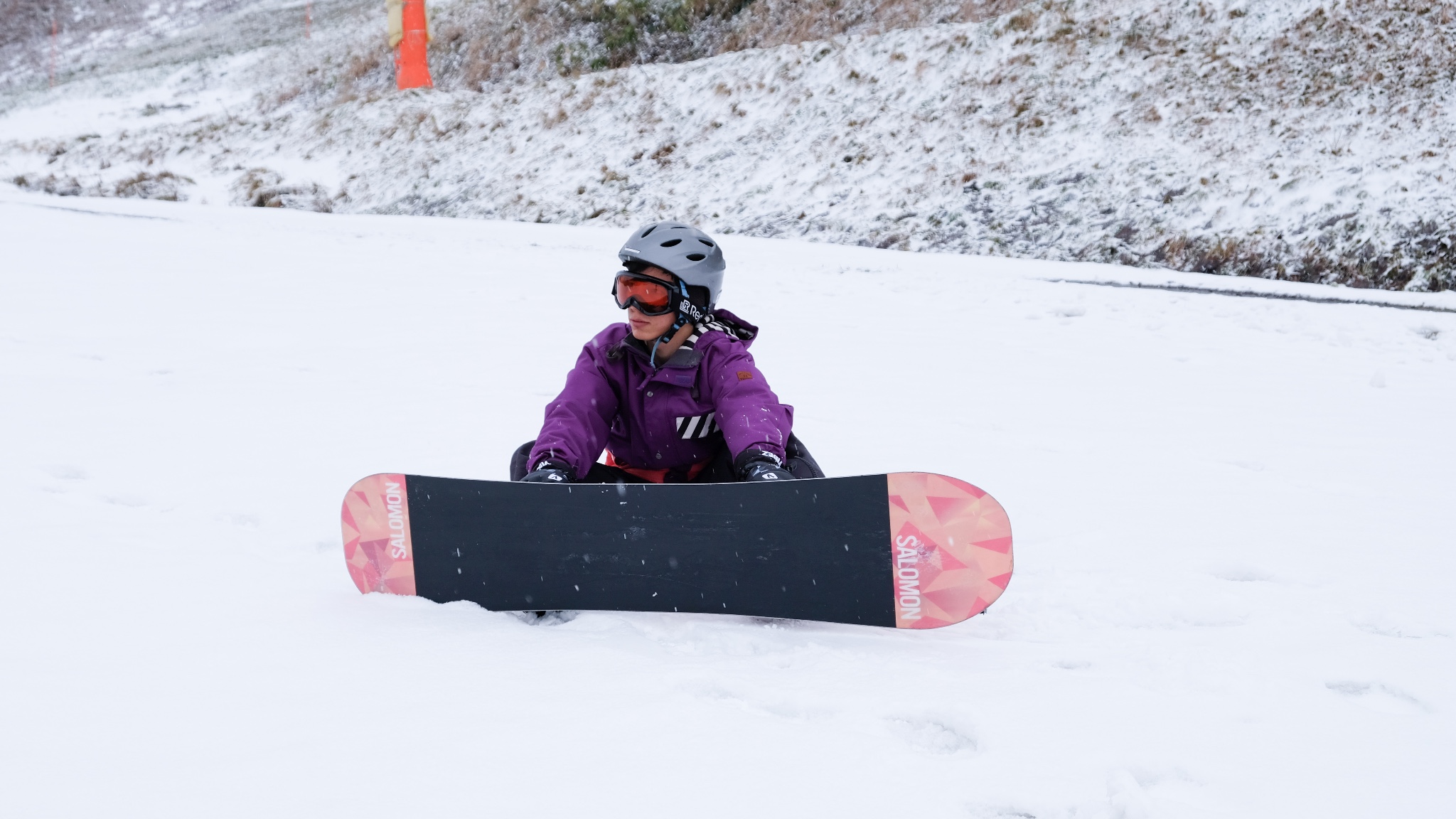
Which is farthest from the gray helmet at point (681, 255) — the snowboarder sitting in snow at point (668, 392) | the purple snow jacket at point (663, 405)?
the purple snow jacket at point (663, 405)

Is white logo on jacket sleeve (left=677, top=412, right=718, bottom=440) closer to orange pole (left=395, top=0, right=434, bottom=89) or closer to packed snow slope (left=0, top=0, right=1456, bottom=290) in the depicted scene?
packed snow slope (left=0, top=0, right=1456, bottom=290)

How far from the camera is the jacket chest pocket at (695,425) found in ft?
10.3

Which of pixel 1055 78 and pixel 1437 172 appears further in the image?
pixel 1055 78

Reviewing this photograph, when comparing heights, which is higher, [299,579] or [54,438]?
[54,438]

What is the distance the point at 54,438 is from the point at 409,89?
17.1 metres

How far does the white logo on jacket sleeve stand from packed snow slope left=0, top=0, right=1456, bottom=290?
774 centimetres

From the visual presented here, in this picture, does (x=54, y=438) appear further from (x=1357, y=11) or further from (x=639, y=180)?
(x=1357, y=11)

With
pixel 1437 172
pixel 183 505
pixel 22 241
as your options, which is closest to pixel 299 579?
pixel 183 505

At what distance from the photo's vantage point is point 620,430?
324 centimetres

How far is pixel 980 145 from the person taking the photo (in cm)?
1252

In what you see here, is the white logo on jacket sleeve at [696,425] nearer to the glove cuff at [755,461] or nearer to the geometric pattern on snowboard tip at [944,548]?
the glove cuff at [755,461]

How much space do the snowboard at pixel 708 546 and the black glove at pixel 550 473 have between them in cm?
10

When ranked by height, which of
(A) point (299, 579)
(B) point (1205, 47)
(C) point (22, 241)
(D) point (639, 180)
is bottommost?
(A) point (299, 579)

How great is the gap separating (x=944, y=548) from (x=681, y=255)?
123 cm
